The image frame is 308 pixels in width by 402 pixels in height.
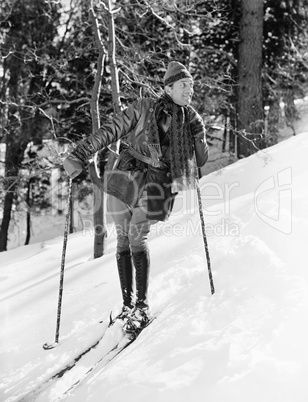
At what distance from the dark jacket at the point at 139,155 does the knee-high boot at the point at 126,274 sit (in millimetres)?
398

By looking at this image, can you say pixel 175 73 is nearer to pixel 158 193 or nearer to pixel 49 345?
pixel 158 193

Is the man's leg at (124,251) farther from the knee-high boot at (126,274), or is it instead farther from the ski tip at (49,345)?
the ski tip at (49,345)

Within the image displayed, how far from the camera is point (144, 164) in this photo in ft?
11.8

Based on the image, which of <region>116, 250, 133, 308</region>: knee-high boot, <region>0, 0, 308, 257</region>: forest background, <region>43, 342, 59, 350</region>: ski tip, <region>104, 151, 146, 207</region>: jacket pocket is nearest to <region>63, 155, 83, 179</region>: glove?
<region>104, 151, 146, 207</region>: jacket pocket

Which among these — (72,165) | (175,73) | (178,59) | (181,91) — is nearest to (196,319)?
(72,165)

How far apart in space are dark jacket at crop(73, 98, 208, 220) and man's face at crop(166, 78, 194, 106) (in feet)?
0.38

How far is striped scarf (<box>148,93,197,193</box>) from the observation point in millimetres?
3469

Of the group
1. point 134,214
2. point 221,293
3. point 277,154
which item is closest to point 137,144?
point 134,214

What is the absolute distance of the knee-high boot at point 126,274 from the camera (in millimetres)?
3611

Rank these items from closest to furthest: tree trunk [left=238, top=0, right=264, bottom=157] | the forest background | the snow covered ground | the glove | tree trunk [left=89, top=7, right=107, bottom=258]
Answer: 1. the snow covered ground
2. the glove
3. tree trunk [left=89, top=7, right=107, bottom=258]
4. tree trunk [left=238, top=0, right=264, bottom=157]
5. the forest background

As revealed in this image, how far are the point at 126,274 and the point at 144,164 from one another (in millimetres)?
907

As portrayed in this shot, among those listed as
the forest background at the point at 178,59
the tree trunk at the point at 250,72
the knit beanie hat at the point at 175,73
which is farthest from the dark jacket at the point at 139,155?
the tree trunk at the point at 250,72

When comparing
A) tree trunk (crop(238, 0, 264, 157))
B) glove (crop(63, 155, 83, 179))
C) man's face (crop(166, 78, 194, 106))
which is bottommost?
glove (crop(63, 155, 83, 179))

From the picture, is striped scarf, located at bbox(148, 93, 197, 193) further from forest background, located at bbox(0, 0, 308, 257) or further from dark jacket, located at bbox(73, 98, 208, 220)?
forest background, located at bbox(0, 0, 308, 257)
